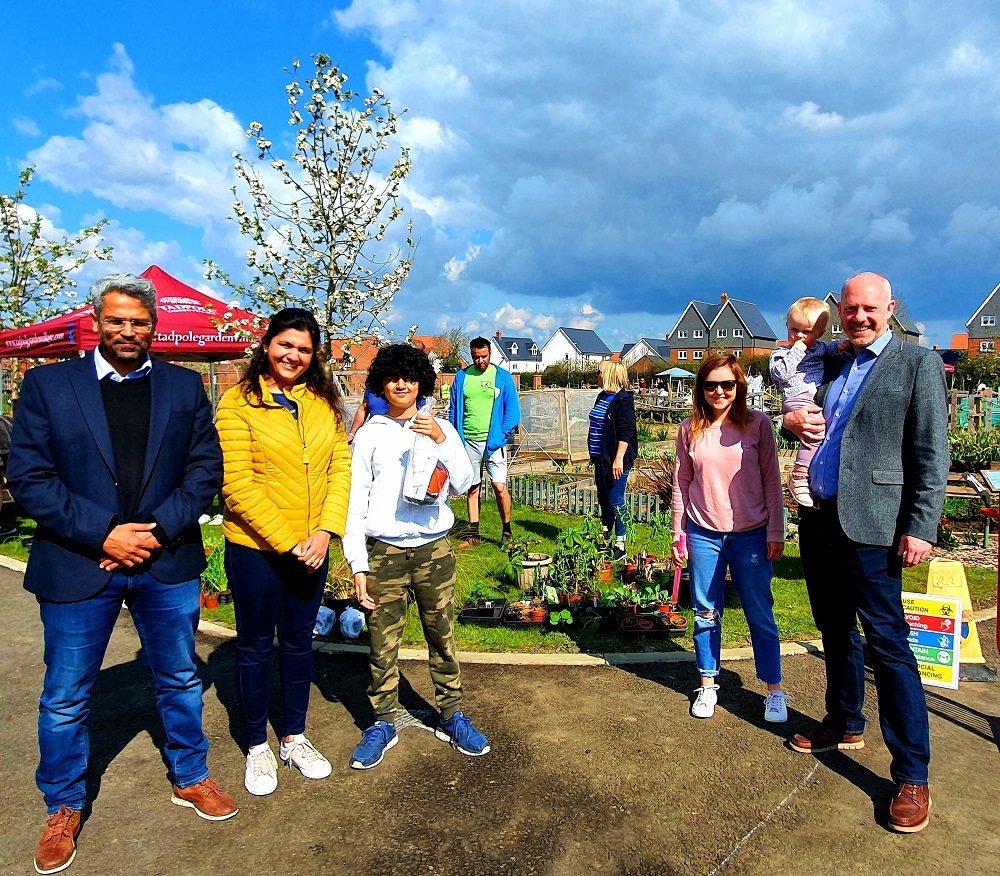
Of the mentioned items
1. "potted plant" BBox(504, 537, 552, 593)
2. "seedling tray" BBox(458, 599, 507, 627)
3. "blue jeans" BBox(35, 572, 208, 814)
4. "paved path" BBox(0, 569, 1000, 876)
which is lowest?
"paved path" BBox(0, 569, 1000, 876)

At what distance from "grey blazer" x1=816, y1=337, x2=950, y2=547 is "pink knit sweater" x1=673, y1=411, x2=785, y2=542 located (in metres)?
0.61

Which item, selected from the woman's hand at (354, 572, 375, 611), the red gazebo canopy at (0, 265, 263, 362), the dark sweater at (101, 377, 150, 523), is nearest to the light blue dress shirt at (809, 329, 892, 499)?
the woman's hand at (354, 572, 375, 611)

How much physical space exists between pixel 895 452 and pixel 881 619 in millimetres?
731

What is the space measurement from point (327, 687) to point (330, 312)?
158 inches

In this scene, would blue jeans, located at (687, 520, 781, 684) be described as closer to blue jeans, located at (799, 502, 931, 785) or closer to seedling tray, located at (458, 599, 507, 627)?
blue jeans, located at (799, 502, 931, 785)

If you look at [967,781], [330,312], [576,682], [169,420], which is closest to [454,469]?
[169,420]

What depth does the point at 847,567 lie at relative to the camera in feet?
9.94

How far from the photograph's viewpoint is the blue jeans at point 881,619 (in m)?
2.88

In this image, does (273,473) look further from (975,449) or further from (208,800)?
(975,449)

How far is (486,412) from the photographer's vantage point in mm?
7516

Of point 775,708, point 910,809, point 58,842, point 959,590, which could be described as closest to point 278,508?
point 58,842

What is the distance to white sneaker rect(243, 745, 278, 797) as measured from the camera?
3.09 meters

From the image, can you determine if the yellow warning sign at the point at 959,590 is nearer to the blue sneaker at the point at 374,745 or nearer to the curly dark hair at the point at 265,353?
the blue sneaker at the point at 374,745

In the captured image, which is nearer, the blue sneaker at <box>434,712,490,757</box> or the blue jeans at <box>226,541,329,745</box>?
the blue jeans at <box>226,541,329,745</box>
